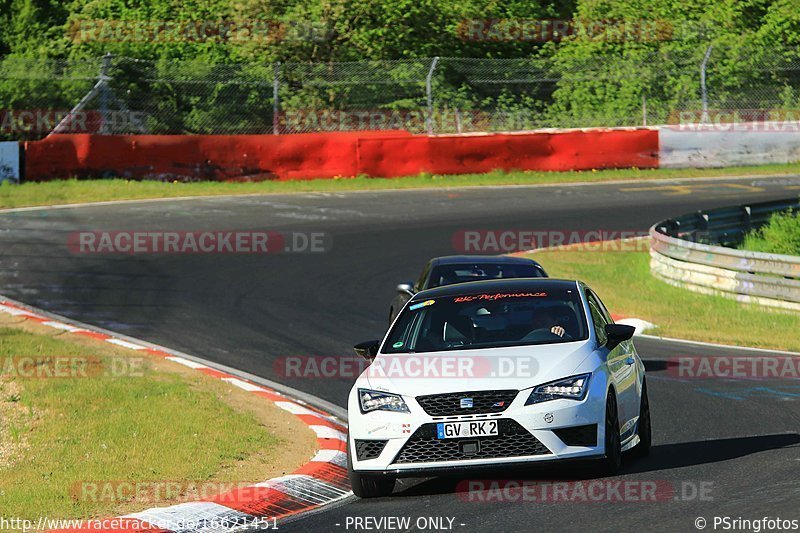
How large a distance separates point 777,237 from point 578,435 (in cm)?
1586

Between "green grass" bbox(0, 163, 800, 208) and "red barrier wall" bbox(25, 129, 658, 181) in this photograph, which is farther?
"red barrier wall" bbox(25, 129, 658, 181)

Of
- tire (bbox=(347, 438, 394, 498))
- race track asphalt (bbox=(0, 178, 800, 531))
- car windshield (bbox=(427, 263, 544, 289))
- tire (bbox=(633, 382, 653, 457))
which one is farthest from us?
car windshield (bbox=(427, 263, 544, 289))

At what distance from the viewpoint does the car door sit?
A: 30.1 feet

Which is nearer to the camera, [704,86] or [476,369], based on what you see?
[476,369]

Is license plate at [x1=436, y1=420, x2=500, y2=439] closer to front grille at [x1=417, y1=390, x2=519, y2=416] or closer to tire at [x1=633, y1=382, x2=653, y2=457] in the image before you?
front grille at [x1=417, y1=390, x2=519, y2=416]

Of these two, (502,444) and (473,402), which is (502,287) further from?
(502,444)

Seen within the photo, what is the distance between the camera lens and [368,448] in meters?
8.62

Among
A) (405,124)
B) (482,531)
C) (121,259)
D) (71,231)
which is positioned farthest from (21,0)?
(482,531)

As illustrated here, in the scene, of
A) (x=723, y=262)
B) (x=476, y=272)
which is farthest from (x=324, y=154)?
(x=476, y=272)

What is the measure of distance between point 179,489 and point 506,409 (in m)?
2.35

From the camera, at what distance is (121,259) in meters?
22.8

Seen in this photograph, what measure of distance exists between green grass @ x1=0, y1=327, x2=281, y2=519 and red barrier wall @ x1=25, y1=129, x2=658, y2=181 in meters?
17.1

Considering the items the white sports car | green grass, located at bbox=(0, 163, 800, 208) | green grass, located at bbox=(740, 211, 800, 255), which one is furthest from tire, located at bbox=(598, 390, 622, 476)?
green grass, located at bbox=(0, 163, 800, 208)

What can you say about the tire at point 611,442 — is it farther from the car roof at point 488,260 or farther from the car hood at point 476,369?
the car roof at point 488,260
